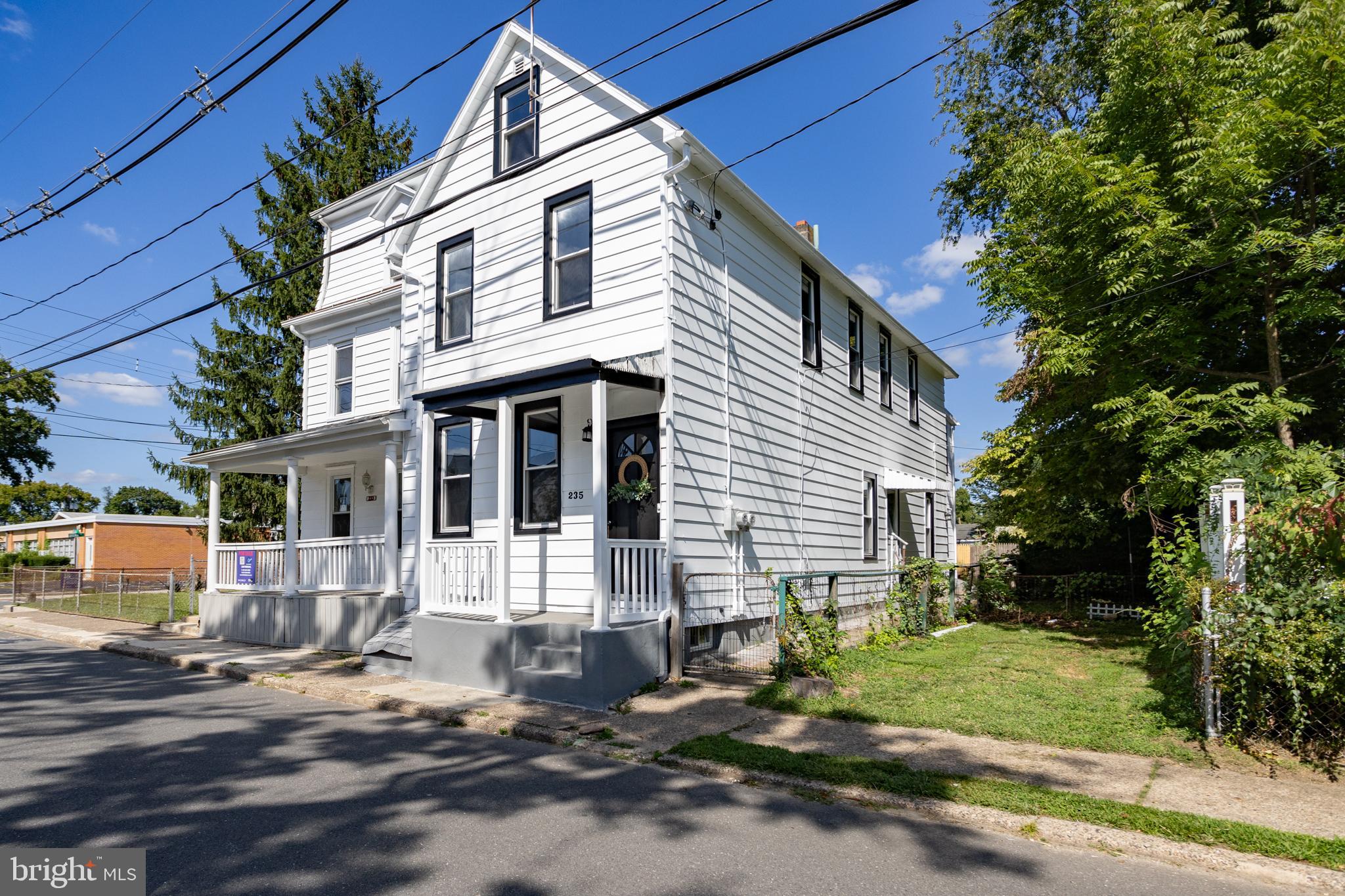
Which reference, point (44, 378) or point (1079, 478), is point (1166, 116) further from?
point (44, 378)

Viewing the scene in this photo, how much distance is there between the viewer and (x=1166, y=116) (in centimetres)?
1079

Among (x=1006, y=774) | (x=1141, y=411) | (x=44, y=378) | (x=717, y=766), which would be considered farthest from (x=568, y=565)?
(x=44, y=378)

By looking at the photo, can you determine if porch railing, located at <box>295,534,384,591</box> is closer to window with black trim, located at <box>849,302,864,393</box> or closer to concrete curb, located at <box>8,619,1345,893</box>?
concrete curb, located at <box>8,619,1345,893</box>

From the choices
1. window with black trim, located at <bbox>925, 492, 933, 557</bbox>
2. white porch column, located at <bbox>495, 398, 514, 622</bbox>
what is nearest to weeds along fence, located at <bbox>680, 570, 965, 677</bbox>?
white porch column, located at <bbox>495, 398, 514, 622</bbox>

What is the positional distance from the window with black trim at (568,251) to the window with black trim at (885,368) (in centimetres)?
846

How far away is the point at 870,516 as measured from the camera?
52.3 ft

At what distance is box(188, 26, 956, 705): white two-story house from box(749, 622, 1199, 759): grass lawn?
7.45ft

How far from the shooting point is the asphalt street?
409 cm

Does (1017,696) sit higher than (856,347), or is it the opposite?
(856,347)

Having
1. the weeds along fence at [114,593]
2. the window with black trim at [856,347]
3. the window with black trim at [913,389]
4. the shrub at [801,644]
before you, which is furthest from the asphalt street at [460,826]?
the window with black trim at [913,389]

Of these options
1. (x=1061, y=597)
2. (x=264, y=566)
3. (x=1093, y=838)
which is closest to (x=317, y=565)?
(x=264, y=566)

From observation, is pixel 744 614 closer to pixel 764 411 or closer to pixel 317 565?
pixel 764 411

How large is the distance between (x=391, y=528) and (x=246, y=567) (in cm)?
447

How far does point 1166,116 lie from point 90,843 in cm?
1395
